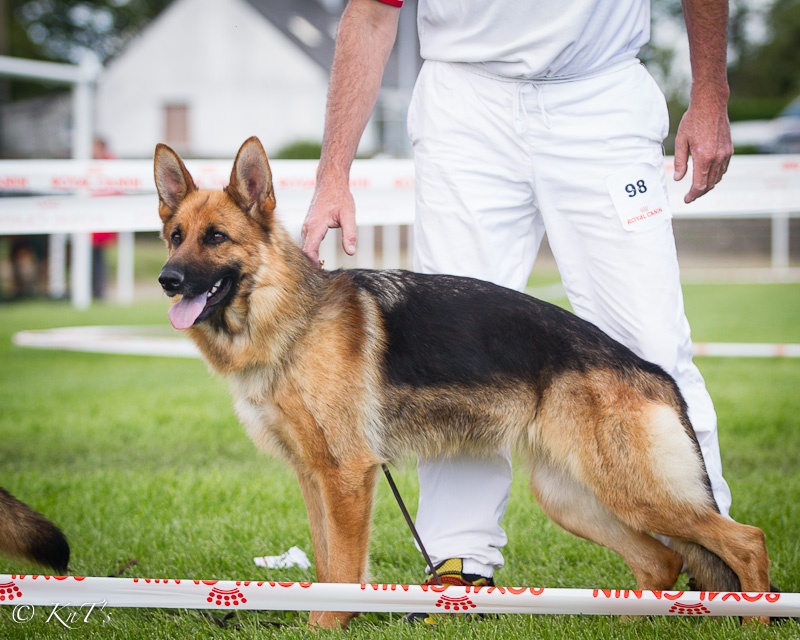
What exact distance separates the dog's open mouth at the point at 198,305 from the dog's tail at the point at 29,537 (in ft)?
2.68

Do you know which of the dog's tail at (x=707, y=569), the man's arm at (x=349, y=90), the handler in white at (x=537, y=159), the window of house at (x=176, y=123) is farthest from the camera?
the window of house at (x=176, y=123)

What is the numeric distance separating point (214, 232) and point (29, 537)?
4.05 ft

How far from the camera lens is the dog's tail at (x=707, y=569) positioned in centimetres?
301

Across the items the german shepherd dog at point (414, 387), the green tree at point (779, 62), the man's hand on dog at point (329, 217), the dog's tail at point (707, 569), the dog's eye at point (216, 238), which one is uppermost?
the green tree at point (779, 62)

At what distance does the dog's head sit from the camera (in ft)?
10.0

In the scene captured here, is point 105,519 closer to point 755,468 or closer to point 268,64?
point 755,468

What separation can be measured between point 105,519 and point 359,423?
2.01 meters

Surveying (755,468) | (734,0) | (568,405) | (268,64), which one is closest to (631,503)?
(568,405)

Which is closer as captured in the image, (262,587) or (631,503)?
(262,587)

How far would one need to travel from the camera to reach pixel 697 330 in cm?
1152

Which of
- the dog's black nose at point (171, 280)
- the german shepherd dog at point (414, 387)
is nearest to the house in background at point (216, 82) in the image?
the german shepherd dog at point (414, 387)

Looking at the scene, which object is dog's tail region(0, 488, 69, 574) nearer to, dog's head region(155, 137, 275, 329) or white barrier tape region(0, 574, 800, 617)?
white barrier tape region(0, 574, 800, 617)

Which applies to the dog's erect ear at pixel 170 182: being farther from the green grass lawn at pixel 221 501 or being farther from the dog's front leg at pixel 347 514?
the dog's front leg at pixel 347 514

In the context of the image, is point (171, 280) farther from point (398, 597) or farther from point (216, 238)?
point (398, 597)
